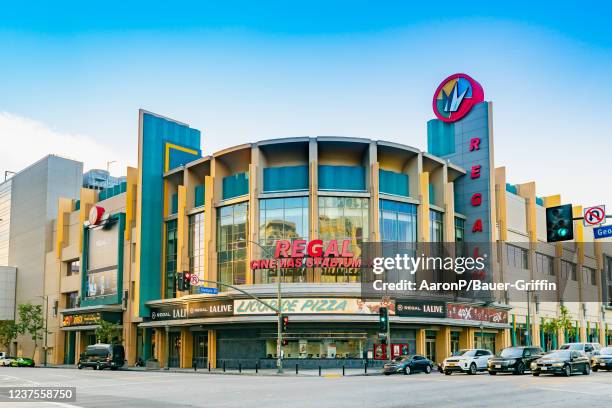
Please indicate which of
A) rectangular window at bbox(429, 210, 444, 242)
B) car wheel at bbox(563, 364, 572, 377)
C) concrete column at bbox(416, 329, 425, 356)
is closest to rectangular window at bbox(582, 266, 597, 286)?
rectangular window at bbox(429, 210, 444, 242)

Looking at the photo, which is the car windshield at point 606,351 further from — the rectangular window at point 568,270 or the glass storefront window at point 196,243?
the rectangular window at point 568,270

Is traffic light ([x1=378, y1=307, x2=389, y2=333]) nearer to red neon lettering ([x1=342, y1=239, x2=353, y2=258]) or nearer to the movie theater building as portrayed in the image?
the movie theater building

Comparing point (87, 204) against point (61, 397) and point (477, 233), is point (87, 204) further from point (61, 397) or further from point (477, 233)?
point (61, 397)

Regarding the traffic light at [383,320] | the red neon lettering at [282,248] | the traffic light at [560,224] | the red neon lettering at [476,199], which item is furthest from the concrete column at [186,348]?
the traffic light at [560,224]

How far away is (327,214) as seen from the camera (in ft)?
202

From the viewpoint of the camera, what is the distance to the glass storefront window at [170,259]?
7094 centimetres

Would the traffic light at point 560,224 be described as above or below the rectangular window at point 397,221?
below

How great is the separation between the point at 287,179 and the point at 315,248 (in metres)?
8.27

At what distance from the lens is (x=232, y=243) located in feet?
211

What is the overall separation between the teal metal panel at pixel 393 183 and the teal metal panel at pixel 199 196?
18.7 m

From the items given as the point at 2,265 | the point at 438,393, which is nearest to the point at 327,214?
the point at 438,393

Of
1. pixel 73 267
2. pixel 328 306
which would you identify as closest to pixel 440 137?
pixel 328 306

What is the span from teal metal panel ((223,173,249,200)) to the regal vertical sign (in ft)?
76.9

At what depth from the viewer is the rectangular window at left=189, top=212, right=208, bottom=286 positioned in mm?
67625
